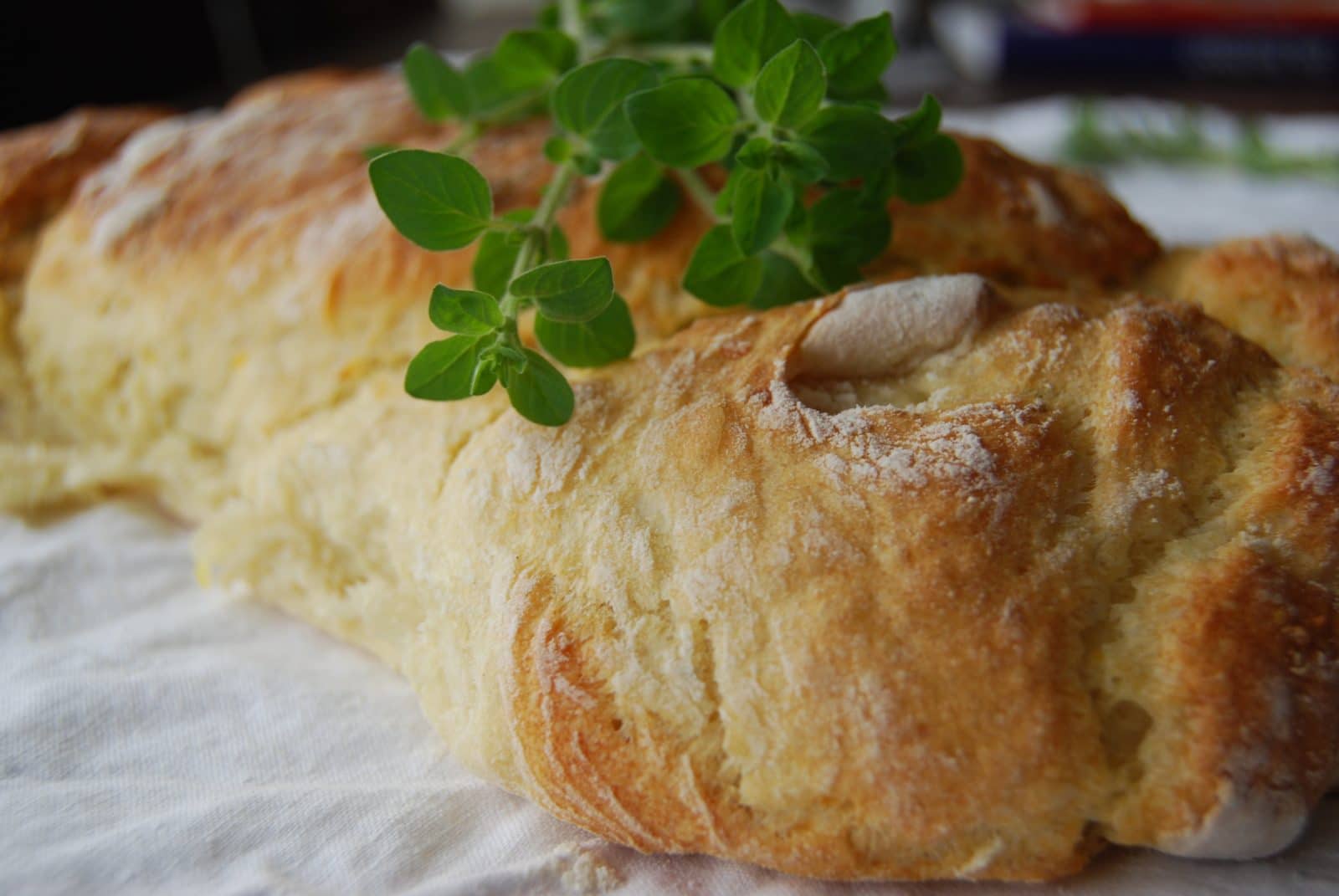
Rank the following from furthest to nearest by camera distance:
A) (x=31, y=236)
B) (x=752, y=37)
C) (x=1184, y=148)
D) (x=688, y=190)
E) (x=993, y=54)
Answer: (x=993, y=54) → (x=1184, y=148) → (x=31, y=236) → (x=688, y=190) → (x=752, y=37)

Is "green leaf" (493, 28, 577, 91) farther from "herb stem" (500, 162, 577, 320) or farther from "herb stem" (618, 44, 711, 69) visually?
"herb stem" (500, 162, 577, 320)

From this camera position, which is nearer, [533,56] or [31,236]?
[533,56]

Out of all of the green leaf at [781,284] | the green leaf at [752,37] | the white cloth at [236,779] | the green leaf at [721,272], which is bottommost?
the white cloth at [236,779]

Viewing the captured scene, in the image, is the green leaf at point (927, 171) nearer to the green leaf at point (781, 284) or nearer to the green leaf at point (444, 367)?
the green leaf at point (781, 284)

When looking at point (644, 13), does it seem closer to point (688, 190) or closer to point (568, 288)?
point (688, 190)

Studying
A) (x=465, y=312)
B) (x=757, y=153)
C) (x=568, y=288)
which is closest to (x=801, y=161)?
(x=757, y=153)

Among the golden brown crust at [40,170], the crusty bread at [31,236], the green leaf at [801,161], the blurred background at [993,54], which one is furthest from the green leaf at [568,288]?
the blurred background at [993,54]
